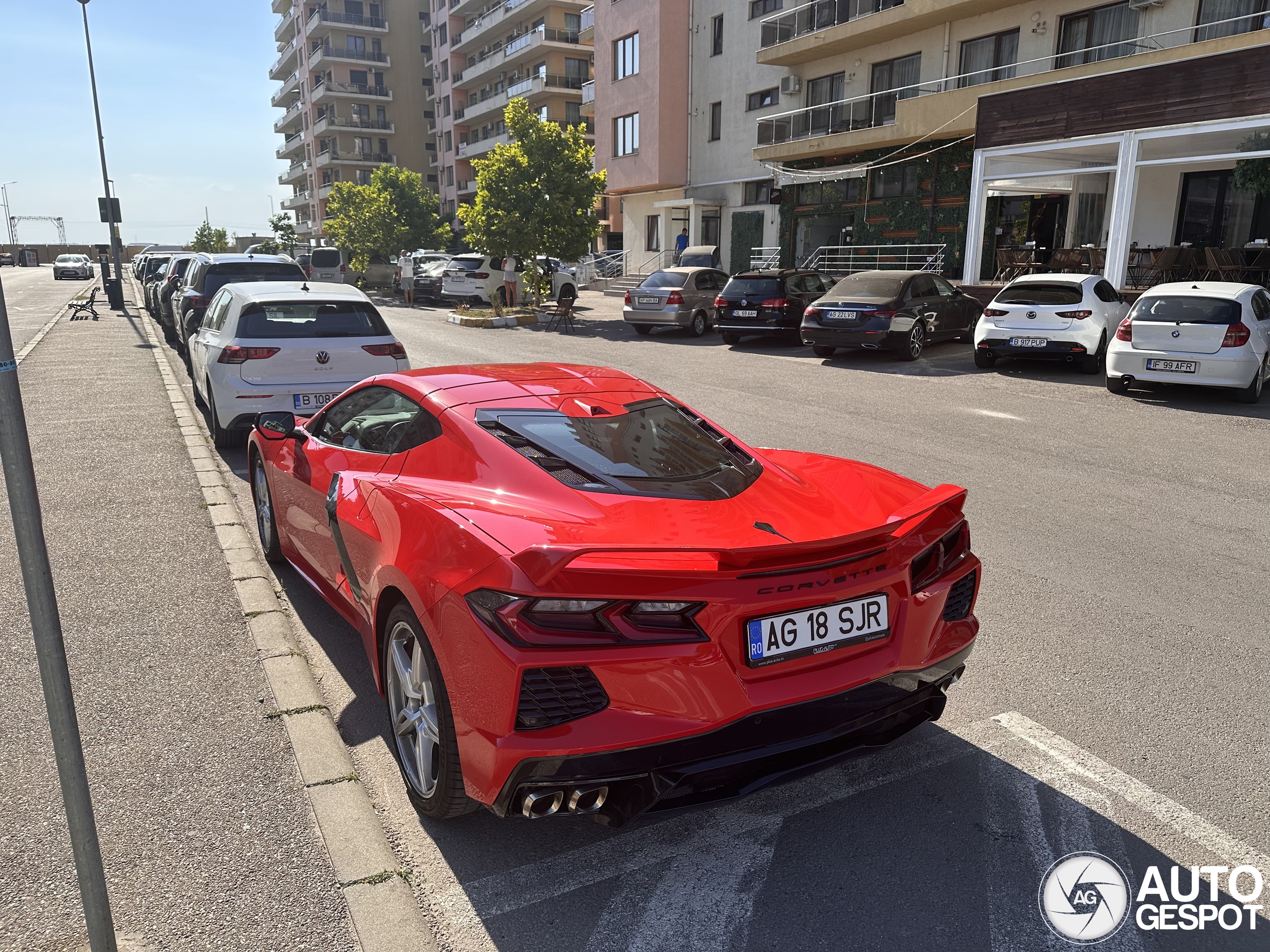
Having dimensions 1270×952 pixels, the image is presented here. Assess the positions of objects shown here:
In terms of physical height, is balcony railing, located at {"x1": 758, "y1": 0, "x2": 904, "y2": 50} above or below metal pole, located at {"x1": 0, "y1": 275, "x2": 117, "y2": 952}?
above

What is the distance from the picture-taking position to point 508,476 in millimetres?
3287

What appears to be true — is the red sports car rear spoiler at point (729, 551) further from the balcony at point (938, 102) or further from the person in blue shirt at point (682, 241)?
the person in blue shirt at point (682, 241)

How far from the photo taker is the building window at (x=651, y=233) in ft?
131

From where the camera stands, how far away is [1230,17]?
1978 centimetres

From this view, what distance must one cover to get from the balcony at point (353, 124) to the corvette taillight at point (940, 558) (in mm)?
86851

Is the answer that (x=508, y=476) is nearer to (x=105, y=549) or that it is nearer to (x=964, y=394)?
(x=105, y=549)

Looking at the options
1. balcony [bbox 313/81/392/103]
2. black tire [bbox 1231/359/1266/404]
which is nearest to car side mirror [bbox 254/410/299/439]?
black tire [bbox 1231/359/1266/404]

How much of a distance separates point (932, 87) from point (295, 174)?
9142 centimetres

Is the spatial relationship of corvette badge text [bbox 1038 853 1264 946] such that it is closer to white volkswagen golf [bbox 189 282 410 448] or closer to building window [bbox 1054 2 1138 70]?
white volkswagen golf [bbox 189 282 410 448]

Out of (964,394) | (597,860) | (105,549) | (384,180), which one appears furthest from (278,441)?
(384,180)

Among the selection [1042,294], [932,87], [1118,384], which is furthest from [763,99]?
[1118,384]

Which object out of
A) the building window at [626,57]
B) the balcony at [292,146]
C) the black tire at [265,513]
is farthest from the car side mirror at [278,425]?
the balcony at [292,146]

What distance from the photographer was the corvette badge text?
267 cm

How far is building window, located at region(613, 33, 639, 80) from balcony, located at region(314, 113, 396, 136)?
4862 centimetres
